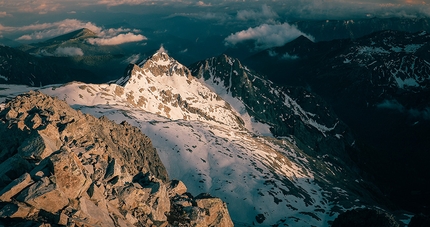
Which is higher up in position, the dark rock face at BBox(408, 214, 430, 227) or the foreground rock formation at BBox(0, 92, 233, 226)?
the foreground rock formation at BBox(0, 92, 233, 226)

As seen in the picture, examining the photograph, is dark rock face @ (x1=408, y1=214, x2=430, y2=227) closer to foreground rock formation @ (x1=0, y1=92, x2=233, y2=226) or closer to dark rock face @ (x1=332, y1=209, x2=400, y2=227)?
dark rock face @ (x1=332, y1=209, x2=400, y2=227)

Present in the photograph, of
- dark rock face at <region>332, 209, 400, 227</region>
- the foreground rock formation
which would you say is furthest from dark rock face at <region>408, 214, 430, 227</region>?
the foreground rock formation

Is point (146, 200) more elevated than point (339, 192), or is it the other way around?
point (146, 200)

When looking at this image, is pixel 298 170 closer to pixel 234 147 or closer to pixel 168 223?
pixel 234 147

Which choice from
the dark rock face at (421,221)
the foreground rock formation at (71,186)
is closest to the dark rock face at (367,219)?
the dark rock face at (421,221)

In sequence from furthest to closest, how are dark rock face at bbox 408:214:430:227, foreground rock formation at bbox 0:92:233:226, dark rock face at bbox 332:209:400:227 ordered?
dark rock face at bbox 408:214:430:227, dark rock face at bbox 332:209:400:227, foreground rock formation at bbox 0:92:233:226

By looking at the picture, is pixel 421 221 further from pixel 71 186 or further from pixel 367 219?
pixel 71 186

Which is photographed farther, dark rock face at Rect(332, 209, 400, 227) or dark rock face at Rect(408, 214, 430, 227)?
dark rock face at Rect(408, 214, 430, 227)

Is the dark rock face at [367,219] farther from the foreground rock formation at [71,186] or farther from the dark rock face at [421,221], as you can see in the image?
the foreground rock formation at [71,186]

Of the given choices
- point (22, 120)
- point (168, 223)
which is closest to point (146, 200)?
point (168, 223)
